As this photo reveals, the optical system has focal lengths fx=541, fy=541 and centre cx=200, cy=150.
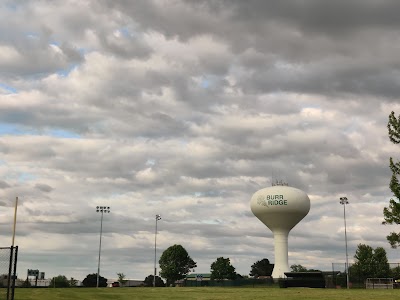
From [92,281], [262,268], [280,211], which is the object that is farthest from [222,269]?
[280,211]

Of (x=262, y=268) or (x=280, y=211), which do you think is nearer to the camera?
(x=280, y=211)

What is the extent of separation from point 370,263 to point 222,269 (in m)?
42.5

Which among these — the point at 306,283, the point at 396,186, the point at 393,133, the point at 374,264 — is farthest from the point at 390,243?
the point at 374,264

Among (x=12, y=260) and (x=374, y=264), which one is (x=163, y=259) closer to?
(x=374, y=264)

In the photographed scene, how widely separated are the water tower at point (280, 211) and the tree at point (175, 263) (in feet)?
129

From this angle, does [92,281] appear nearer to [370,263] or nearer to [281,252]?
[281,252]

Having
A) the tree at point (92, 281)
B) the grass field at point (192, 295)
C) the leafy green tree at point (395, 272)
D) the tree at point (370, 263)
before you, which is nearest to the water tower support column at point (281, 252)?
the tree at point (370, 263)

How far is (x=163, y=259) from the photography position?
13825 centimetres

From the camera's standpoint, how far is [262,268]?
561 ft

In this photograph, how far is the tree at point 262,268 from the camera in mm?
169500

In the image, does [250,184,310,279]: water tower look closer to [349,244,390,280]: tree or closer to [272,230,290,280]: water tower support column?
[272,230,290,280]: water tower support column

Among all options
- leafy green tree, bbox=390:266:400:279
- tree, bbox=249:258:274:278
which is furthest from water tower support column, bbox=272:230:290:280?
tree, bbox=249:258:274:278

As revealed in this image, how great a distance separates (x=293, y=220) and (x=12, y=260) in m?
81.3

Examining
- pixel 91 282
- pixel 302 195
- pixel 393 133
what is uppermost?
pixel 302 195
